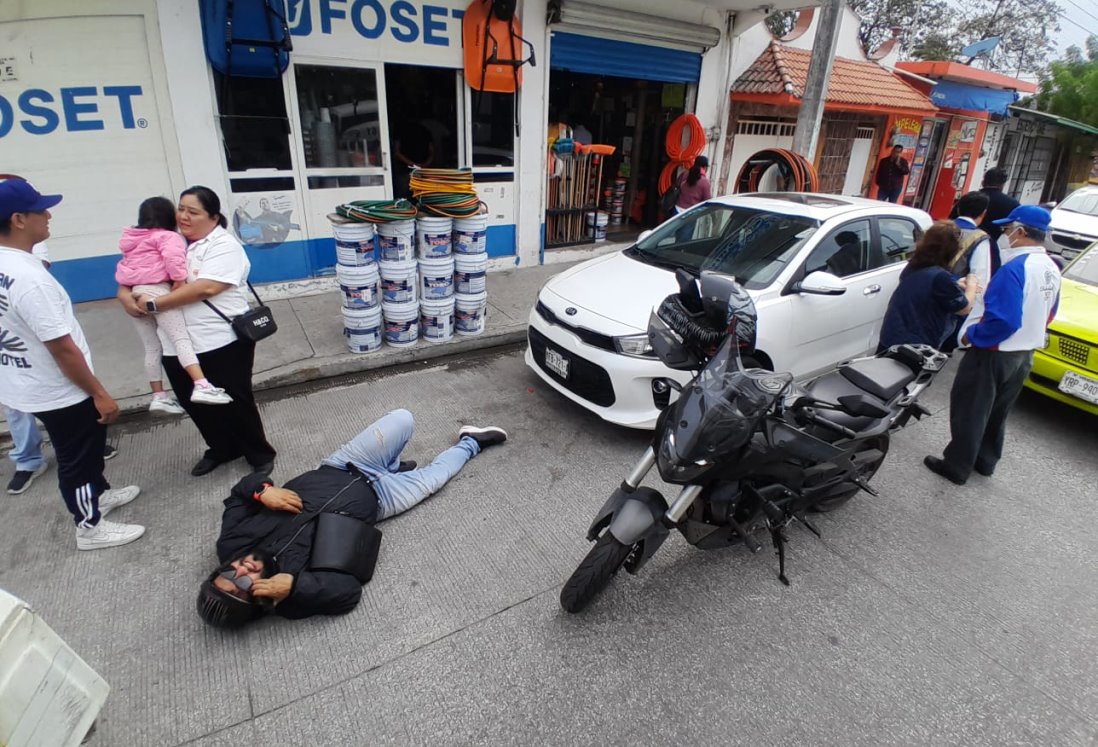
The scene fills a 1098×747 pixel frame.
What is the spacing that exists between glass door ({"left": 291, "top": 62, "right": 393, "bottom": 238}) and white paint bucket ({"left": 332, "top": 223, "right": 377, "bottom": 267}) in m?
1.94

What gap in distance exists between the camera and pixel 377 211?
4727 millimetres

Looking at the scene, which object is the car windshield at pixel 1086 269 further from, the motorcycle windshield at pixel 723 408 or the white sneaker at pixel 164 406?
the white sneaker at pixel 164 406

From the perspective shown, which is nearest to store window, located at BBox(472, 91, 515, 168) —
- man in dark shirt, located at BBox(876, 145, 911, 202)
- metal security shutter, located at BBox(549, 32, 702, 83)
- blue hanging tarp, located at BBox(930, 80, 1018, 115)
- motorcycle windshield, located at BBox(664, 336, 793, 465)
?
metal security shutter, located at BBox(549, 32, 702, 83)

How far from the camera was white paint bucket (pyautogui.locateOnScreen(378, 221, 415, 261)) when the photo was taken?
15.8 feet

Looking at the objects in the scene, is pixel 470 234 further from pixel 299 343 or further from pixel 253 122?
pixel 253 122

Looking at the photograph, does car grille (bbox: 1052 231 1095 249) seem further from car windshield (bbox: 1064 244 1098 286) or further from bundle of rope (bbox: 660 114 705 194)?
bundle of rope (bbox: 660 114 705 194)

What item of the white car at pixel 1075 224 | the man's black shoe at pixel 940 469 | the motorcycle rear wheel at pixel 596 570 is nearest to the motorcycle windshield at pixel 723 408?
the motorcycle rear wheel at pixel 596 570

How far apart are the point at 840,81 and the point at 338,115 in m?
9.13

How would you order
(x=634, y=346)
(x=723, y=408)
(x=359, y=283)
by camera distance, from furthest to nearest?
1. (x=359, y=283)
2. (x=634, y=346)
3. (x=723, y=408)

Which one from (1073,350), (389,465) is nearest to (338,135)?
(389,465)

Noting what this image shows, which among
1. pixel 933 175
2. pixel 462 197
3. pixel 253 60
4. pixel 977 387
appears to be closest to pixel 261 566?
pixel 462 197

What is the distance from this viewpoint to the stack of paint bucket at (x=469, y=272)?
16.9 feet

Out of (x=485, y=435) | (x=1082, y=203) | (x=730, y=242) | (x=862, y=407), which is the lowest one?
(x=485, y=435)

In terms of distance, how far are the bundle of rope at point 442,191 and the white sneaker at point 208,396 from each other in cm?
253
